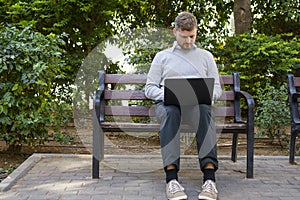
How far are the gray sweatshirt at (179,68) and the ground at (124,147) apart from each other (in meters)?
1.71

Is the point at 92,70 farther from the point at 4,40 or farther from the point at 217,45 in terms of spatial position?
the point at 4,40

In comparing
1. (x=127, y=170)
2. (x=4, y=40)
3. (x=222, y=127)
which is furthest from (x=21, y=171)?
(x=222, y=127)

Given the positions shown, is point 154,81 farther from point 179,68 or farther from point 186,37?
point 186,37

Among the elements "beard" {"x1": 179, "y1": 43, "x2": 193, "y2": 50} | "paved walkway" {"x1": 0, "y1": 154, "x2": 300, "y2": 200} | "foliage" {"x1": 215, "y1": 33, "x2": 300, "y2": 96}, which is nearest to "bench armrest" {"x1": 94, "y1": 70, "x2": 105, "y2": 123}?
"paved walkway" {"x1": 0, "y1": 154, "x2": 300, "y2": 200}

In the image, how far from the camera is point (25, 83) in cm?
386

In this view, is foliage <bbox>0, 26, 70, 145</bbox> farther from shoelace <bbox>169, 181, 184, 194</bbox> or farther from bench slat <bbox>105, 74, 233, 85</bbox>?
shoelace <bbox>169, 181, 184, 194</bbox>

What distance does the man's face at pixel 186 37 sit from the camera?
10.6 ft

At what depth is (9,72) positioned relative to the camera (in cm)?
395

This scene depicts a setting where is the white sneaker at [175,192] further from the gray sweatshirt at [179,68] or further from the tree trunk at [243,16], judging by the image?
the tree trunk at [243,16]

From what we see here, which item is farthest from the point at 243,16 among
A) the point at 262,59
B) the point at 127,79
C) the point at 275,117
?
the point at 127,79

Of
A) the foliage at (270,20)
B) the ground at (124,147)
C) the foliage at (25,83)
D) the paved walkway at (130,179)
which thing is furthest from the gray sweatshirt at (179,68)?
the foliage at (270,20)

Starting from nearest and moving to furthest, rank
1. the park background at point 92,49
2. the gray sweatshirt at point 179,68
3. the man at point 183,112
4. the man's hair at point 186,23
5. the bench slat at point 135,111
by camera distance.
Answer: the man at point 183,112, the man's hair at point 186,23, the gray sweatshirt at point 179,68, the bench slat at point 135,111, the park background at point 92,49

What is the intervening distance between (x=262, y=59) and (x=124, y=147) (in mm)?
2828

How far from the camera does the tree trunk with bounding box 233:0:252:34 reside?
24.6 feet
